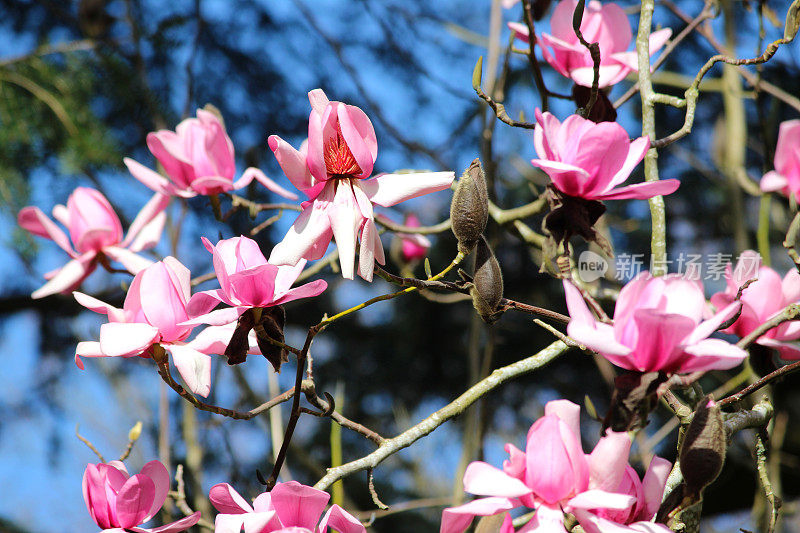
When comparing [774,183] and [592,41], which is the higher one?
[592,41]

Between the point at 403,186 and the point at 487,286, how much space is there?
3.1 inches

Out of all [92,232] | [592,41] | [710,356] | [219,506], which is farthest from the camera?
[92,232]

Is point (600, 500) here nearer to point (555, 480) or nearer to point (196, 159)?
point (555, 480)

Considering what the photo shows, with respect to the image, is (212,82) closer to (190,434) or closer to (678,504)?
(190,434)

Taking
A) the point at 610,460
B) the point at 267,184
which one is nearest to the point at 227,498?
the point at 610,460

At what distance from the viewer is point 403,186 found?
1.40 ft

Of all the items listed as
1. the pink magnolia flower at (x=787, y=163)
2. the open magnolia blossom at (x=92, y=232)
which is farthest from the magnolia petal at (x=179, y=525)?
the pink magnolia flower at (x=787, y=163)

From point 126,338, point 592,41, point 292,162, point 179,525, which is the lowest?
point 179,525

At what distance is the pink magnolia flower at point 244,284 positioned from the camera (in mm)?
411

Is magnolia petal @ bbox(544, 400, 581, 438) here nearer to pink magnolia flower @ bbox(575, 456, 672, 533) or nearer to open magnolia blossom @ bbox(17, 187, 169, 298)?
pink magnolia flower @ bbox(575, 456, 672, 533)

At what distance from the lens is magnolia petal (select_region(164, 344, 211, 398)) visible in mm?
435

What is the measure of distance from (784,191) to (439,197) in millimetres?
1351

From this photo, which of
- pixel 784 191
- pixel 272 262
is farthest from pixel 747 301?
pixel 272 262

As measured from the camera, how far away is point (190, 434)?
104 centimetres
